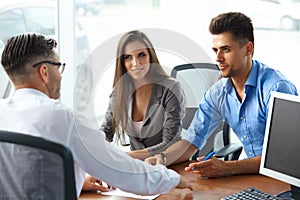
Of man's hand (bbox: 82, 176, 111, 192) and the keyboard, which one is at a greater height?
A: the keyboard

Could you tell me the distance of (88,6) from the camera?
412cm

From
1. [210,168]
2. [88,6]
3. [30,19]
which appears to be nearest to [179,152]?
[210,168]

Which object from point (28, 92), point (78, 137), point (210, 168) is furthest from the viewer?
point (210, 168)

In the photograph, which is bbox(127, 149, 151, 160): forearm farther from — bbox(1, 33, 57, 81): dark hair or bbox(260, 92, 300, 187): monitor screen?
bbox(1, 33, 57, 81): dark hair

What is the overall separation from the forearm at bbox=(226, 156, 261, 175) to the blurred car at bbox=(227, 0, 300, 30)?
1.71 metres

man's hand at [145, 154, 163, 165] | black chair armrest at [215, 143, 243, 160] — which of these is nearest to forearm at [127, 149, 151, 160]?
man's hand at [145, 154, 163, 165]

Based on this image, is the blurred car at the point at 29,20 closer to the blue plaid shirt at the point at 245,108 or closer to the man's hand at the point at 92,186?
the blue plaid shirt at the point at 245,108

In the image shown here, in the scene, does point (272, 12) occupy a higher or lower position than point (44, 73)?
higher

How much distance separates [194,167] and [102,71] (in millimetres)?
912

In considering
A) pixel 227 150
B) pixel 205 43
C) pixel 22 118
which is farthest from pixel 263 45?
pixel 22 118

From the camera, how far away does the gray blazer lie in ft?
8.50

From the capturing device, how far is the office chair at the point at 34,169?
4.62 ft

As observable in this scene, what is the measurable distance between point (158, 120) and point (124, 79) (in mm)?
264

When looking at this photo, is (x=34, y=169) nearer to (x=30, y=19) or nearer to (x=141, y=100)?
(x=141, y=100)
